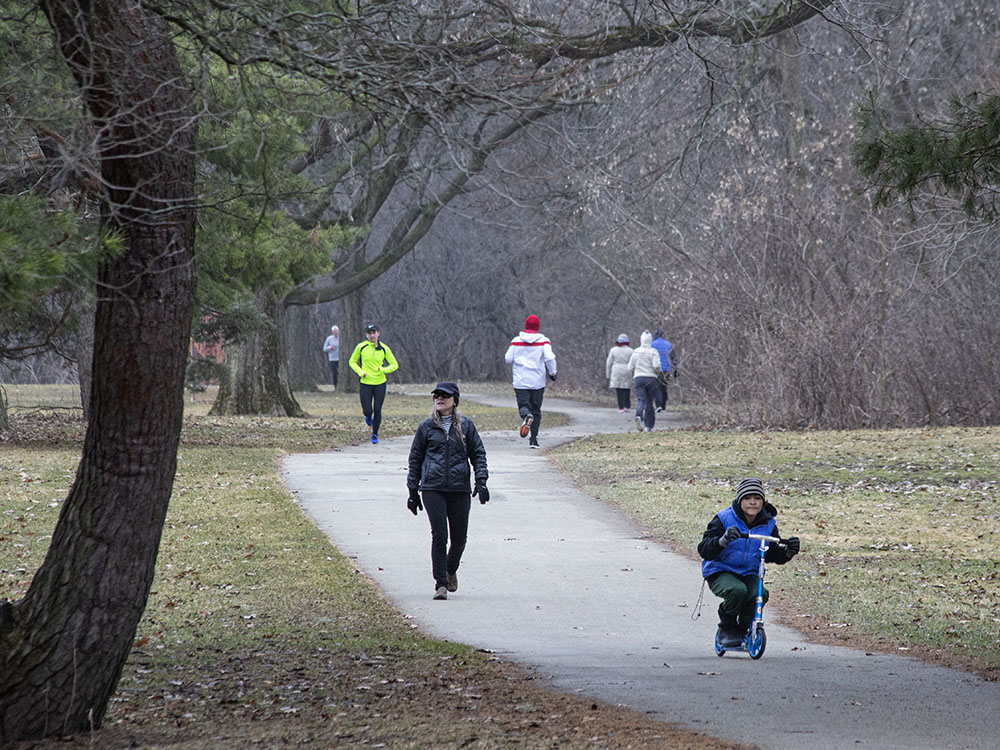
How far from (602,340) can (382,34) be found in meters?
38.7

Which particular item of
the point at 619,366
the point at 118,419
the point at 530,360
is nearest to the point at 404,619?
the point at 118,419

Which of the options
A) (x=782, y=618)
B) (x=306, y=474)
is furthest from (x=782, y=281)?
(x=782, y=618)

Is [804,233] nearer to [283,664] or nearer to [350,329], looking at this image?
[283,664]

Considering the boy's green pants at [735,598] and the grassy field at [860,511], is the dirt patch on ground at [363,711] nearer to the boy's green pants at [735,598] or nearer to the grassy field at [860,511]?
the boy's green pants at [735,598]

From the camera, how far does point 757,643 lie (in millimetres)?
8117

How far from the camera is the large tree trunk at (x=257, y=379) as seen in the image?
2988 cm

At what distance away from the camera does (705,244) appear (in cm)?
2766

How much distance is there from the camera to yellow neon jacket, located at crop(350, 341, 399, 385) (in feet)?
Result: 73.1

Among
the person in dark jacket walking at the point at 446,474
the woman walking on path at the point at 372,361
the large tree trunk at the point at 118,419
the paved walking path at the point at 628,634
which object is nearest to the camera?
the large tree trunk at the point at 118,419

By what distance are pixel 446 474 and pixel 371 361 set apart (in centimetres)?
1240

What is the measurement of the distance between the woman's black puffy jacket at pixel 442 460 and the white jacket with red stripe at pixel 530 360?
11.2 meters

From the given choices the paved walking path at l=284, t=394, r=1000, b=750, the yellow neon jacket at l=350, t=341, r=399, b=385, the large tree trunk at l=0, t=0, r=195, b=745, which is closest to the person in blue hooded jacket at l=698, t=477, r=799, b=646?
the paved walking path at l=284, t=394, r=1000, b=750

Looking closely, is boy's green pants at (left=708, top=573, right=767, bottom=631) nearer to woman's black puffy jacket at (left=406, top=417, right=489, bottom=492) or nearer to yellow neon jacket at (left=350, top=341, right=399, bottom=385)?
woman's black puffy jacket at (left=406, top=417, right=489, bottom=492)

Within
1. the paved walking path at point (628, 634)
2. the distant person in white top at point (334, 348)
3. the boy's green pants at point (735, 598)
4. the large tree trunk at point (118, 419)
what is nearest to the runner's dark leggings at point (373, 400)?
the paved walking path at point (628, 634)
